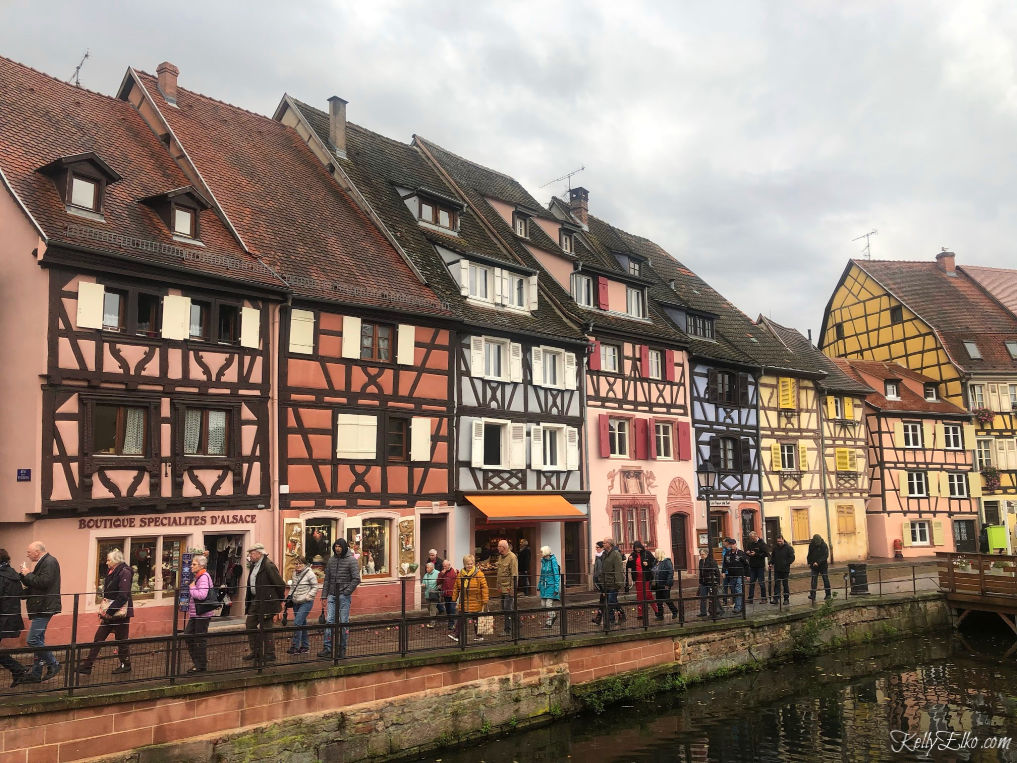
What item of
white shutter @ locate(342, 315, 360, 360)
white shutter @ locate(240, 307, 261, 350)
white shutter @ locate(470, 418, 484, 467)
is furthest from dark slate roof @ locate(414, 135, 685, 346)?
white shutter @ locate(240, 307, 261, 350)

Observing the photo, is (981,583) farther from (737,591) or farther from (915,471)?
(915,471)

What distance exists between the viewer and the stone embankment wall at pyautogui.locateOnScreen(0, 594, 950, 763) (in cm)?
1026

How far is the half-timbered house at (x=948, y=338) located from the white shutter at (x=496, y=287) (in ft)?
89.5

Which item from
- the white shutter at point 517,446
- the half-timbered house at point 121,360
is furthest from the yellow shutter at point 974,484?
the half-timbered house at point 121,360

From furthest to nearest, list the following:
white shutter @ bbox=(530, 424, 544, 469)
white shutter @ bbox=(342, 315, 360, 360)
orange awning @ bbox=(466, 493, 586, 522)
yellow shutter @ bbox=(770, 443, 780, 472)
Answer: yellow shutter @ bbox=(770, 443, 780, 472), white shutter @ bbox=(530, 424, 544, 469), orange awning @ bbox=(466, 493, 586, 522), white shutter @ bbox=(342, 315, 360, 360)

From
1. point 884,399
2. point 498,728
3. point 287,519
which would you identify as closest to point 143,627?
point 498,728

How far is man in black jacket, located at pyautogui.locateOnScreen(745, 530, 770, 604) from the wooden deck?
711 centimetres

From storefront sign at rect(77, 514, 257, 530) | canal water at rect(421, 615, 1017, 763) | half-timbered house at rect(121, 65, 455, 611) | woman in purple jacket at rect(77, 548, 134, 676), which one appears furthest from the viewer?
half-timbered house at rect(121, 65, 455, 611)

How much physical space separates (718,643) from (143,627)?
11.8m

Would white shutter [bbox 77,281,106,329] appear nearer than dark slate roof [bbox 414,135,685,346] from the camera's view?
Yes

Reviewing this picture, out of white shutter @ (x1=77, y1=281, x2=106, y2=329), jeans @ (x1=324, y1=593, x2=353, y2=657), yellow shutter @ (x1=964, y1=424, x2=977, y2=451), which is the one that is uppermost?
white shutter @ (x1=77, y1=281, x2=106, y2=329)

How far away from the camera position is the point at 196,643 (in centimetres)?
1151

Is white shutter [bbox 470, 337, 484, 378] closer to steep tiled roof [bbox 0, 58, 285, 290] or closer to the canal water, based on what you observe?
steep tiled roof [bbox 0, 58, 285, 290]

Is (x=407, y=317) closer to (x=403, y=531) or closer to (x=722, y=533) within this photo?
(x=403, y=531)
